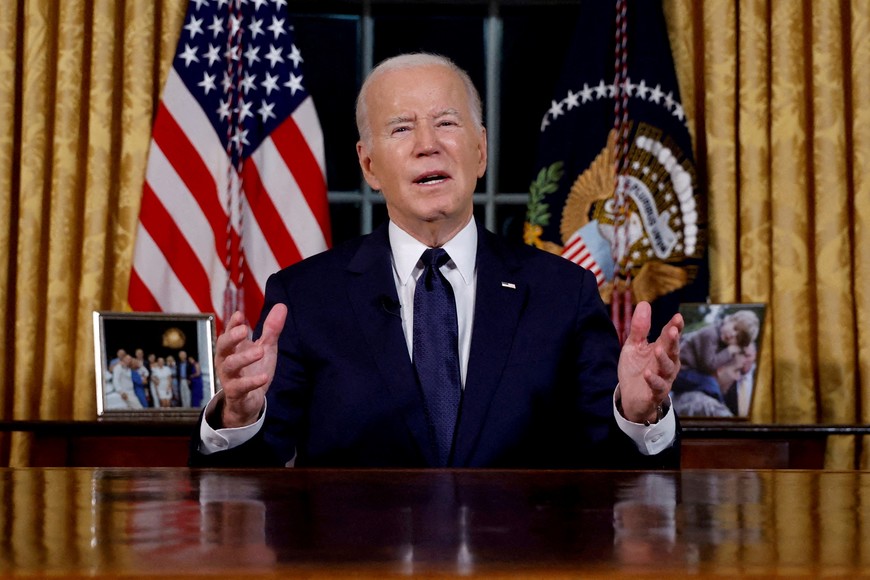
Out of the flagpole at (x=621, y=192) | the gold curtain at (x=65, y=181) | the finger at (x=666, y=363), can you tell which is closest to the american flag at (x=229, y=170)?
the gold curtain at (x=65, y=181)

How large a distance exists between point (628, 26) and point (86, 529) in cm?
297

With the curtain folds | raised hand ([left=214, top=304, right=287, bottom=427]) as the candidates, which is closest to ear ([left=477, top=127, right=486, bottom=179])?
raised hand ([left=214, top=304, right=287, bottom=427])

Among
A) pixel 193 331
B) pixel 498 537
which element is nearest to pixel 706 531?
pixel 498 537

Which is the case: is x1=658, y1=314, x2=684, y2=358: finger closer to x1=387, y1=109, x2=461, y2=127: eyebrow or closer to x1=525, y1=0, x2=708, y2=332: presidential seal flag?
x1=387, y1=109, x2=461, y2=127: eyebrow

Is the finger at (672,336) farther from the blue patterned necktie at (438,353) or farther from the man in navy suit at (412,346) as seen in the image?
the blue patterned necktie at (438,353)

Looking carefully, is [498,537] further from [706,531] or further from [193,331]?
[193,331]

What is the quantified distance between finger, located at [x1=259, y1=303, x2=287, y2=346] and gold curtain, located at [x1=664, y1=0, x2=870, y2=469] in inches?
84.4

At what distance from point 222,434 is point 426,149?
0.76 m

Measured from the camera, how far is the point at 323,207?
3385 millimetres

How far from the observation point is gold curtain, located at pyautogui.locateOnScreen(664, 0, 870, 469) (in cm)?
332

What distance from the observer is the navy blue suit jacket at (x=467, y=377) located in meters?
1.89

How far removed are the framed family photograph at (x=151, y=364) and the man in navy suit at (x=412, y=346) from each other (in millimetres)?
1019

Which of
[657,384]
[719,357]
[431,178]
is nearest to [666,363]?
[657,384]

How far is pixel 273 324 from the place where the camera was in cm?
151
